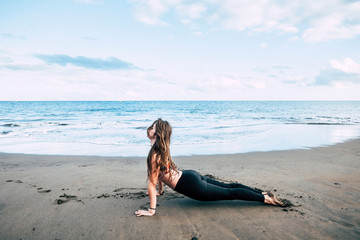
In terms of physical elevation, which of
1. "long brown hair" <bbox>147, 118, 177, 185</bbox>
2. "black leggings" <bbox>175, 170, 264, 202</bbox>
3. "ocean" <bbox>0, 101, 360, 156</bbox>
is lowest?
"ocean" <bbox>0, 101, 360, 156</bbox>

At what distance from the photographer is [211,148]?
10.3 m

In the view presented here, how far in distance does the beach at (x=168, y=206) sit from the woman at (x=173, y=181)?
203 mm

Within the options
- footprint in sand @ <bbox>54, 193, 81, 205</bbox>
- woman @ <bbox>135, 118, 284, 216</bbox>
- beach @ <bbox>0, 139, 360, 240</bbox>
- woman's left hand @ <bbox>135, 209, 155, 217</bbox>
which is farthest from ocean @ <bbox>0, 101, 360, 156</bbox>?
woman's left hand @ <bbox>135, 209, 155, 217</bbox>

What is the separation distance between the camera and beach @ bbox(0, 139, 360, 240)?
305 cm

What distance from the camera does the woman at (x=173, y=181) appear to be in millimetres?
3457

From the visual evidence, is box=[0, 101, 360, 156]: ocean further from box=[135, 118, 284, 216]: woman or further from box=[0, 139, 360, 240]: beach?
box=[135, 118, 284, 216]: woman

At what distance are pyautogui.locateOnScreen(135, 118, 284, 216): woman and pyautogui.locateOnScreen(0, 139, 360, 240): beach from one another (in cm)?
20

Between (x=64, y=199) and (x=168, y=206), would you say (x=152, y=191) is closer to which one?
(x=168, y=206)

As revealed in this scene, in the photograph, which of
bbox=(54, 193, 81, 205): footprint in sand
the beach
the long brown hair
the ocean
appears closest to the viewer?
the beach

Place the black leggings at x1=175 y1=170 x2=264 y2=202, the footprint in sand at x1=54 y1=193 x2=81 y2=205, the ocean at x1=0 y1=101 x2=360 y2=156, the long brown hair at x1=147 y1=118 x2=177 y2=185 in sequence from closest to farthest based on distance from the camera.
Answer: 1. the long brown hair at x1=147 y1=118 x2=177 y2=185
2. the black leggings at x1=175 y1=170 x2=264 y2=202
3. the footprint in sand at x1=54 y1=193 x2=81 y2=205
4. the ocean at x1=0 y1=101 x2=360 y2=156

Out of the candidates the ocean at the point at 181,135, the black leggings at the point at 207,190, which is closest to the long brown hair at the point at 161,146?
the black leggings at the point at 207,190

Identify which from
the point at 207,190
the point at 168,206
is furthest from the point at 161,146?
the point at 168,206

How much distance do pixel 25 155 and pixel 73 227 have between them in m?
7.00

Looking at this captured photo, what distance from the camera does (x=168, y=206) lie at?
3.87 metres
